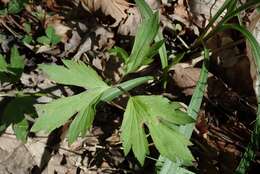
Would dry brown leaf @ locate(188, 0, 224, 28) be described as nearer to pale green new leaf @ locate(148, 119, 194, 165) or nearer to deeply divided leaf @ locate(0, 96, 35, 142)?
pale green new leaf @ locate(148, 119, 194, 165)

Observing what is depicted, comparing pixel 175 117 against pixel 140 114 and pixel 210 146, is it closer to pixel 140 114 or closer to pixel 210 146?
pixel 140 114

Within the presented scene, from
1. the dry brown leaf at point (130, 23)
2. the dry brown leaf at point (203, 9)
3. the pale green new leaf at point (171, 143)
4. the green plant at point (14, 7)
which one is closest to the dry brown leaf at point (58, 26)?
the green plant at point (14, 7)

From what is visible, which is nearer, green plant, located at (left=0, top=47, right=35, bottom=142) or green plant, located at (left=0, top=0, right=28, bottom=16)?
green plant, located at (left=0, top=47, right=35, bottom=142)

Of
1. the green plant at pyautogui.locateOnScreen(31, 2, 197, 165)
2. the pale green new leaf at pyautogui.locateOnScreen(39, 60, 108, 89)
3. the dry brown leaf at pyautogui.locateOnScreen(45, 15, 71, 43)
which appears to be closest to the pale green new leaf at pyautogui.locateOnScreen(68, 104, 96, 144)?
the green plant at pyautogui.locateOnScreen(31, 2, 197, 165)

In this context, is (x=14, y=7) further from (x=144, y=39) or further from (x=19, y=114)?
(x=144, y=39)

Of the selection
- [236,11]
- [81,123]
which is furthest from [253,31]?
[81,123]

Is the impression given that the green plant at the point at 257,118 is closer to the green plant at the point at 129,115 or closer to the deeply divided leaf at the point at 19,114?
the green plant at the point at 129,115

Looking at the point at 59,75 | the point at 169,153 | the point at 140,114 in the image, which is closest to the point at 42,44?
the point at 59,75
